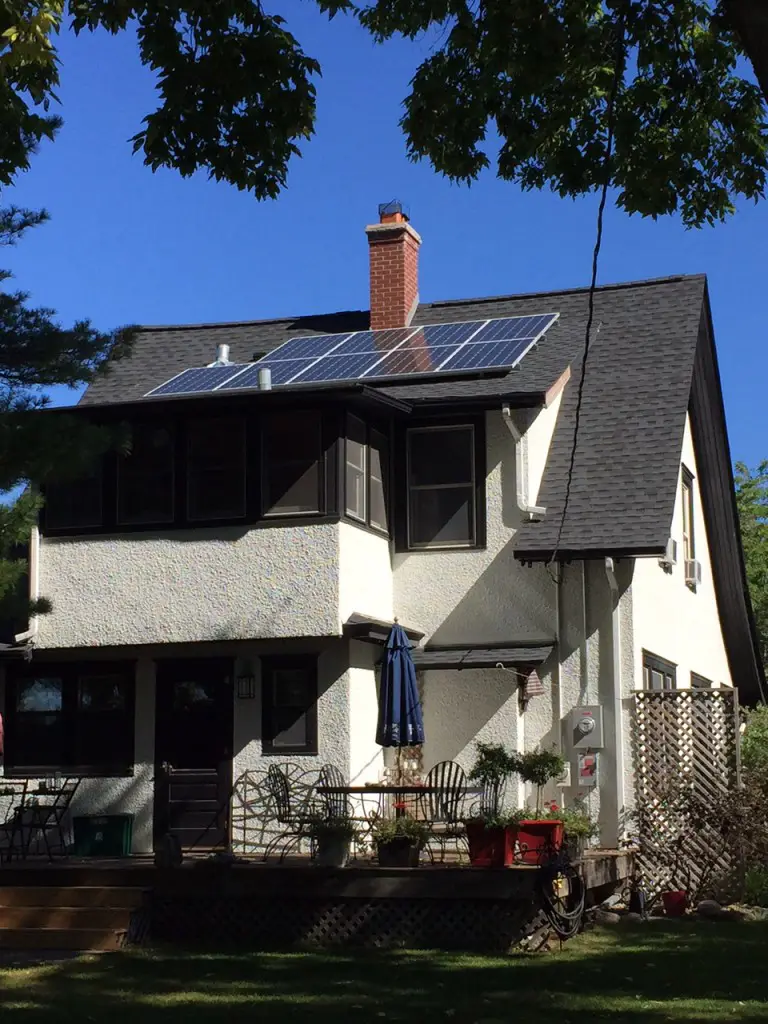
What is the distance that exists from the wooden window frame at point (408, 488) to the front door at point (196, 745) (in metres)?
2.75

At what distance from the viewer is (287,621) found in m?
16.7

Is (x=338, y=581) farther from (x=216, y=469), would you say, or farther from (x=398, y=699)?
(x=216, y=469)

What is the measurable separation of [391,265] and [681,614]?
6724mm

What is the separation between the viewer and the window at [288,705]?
16953 mm

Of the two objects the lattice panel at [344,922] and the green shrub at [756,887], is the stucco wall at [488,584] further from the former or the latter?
the lattice panel at [344,922]

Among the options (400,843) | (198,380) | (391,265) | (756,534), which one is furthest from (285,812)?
(756,534)

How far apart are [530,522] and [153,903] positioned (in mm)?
6378

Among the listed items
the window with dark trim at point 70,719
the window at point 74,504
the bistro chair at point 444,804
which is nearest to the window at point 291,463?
the window at point 74,504

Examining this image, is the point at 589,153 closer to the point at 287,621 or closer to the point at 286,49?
the point at 286,49

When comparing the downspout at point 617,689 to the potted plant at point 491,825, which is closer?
the potted plant at point 491,825

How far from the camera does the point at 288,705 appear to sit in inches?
676

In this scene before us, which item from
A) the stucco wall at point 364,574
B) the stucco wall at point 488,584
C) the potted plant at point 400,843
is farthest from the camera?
the stucco wall at point 488,584

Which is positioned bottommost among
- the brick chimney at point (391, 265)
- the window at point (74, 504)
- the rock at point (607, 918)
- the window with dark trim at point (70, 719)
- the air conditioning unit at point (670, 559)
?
the rock at point (607, 918)

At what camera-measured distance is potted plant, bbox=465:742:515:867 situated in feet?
45.6
